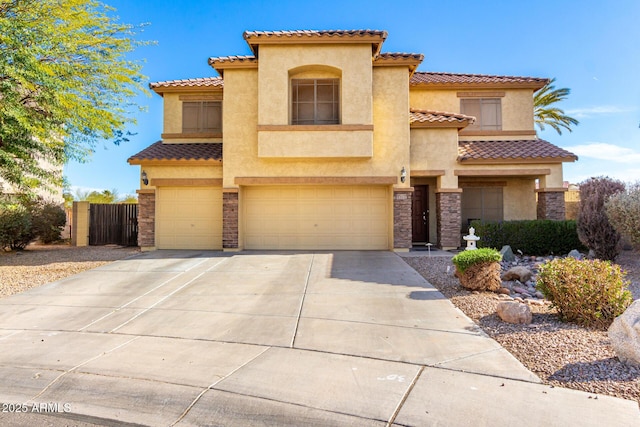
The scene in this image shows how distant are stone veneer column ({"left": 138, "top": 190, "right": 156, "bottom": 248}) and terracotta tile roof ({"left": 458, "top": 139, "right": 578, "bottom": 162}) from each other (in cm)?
1153

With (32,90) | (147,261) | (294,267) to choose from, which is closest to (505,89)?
(294,267)

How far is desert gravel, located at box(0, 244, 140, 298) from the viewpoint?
9242mm

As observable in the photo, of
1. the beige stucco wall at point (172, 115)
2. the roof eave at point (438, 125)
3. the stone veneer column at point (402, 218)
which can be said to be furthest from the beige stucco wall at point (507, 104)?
the beige stucco wall at point (172, 115)

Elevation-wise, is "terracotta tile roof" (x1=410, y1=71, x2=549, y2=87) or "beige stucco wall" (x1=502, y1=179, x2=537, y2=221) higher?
"terracotta tile roof" (x1=410, y1=71, x2=549, y2=87)

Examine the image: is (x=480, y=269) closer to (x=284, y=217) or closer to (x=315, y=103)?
(x=284, y=217)

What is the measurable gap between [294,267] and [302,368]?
6389mm

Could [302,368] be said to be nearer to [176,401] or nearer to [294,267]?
[176,401]

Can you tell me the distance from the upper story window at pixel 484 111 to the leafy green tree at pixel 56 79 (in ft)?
41.9

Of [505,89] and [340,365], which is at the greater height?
[505,89]

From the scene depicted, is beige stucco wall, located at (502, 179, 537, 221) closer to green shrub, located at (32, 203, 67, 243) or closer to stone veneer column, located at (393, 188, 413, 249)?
stone veneer column, located at (393, 188, 413, 249)

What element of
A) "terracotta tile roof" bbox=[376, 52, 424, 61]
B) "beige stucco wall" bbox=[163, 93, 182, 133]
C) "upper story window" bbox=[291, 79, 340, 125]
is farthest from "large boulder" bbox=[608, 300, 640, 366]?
"beige stucco wall" bbox=[163, 93, 182, 133]

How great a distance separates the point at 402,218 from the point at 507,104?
7.27 meters

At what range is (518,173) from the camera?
14.8m

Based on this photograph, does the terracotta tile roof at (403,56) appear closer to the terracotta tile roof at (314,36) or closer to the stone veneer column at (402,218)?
the terracotta tile roof at (314,36)
